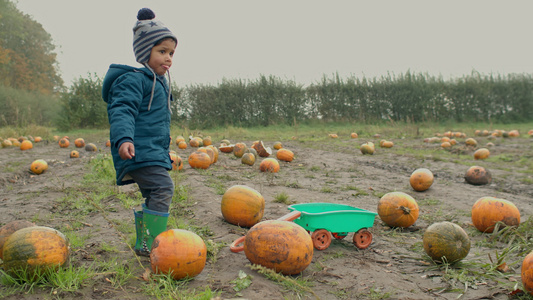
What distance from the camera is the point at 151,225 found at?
121 inches

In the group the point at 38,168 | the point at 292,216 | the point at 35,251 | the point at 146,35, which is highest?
the point at 146,35

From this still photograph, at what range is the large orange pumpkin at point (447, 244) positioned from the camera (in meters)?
3.17

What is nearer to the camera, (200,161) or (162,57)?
(162,57)

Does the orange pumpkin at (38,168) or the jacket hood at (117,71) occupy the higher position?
the jacket hood at (117,71)

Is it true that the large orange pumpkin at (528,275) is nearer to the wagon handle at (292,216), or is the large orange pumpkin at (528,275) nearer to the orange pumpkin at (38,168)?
the wagon handle at (292,216)

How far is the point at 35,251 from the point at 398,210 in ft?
11.4

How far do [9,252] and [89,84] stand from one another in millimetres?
23269

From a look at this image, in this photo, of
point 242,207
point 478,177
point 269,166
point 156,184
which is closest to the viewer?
point 156,184

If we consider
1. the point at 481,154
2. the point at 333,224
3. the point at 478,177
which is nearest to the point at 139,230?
the point at 333,224

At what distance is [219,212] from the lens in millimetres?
4598

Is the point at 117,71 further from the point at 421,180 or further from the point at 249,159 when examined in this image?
the point at 249,159

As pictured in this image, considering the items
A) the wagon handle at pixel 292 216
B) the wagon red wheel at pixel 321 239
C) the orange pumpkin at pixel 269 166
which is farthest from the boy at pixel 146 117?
the orange pumpkin at pixel 269 166

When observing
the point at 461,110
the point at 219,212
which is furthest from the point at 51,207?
the point at 461,110

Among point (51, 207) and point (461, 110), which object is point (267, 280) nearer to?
point (51, 207)
